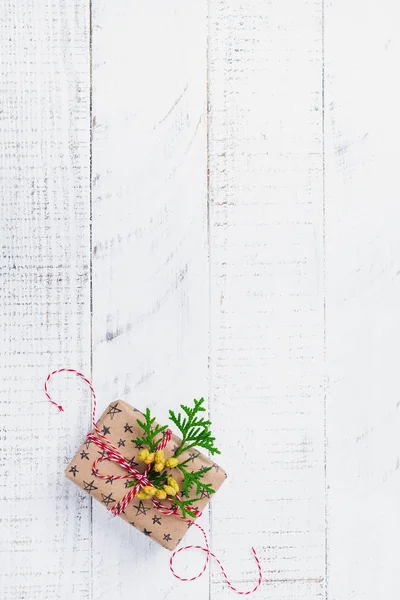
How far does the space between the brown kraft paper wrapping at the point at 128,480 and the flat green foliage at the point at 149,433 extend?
12 millimetres

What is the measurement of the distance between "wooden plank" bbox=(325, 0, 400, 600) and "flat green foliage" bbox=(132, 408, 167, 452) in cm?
28

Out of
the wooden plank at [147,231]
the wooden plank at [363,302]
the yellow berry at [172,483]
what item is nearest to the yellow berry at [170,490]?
the yellow berry at [172,483]

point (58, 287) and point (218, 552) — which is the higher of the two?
point (58, 287)

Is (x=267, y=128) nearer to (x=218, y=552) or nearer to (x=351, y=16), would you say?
(x=351, y=16)

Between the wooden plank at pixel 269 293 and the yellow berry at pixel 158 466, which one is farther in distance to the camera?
the wooden plank at pixel 269 293

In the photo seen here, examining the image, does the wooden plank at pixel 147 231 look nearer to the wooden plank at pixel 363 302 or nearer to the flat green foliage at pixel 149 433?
the flat green foliage at pixel 149 433

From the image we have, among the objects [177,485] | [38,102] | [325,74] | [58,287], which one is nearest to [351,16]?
[325,74]

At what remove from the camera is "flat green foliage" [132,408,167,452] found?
96cm

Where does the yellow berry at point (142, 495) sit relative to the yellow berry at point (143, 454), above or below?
below

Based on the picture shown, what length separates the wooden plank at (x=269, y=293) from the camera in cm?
105

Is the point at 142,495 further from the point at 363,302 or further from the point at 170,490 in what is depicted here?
the point at 363,302

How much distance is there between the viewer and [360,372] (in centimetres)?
107

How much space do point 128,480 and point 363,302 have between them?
0.45 meters

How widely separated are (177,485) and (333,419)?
10.9 inches
